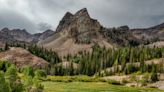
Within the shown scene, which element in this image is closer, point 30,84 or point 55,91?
point 30,84

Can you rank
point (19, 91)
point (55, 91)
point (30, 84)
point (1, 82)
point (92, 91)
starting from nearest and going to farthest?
point (1, 82)
point (19, 91)
point (30, 84)
point (55, 91)
point (92, 91)

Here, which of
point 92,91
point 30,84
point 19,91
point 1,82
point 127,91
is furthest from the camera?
point 127,91

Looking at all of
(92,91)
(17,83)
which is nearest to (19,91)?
(17,83)

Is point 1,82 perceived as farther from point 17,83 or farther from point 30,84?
point 30,84

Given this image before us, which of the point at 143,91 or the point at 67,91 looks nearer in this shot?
the point at 67,91

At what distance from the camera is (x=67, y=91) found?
153 m

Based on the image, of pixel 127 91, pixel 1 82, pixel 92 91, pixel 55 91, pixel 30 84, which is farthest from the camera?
pixel 127 91

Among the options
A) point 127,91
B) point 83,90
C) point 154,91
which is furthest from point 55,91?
point 154,91

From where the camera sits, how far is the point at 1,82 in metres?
Answer: 81.8

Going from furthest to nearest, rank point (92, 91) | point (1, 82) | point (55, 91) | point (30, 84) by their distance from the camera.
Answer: point (92, 91) → point (55, 91) → point (30, 84) → point (1, 82)

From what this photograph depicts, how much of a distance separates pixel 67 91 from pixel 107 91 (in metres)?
20.5

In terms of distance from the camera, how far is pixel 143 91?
6998 inches

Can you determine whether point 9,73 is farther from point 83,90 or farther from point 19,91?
point 83,90

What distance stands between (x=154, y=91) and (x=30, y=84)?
86143 mm
